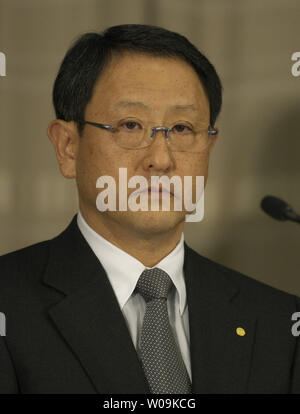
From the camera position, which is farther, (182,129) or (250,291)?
(250,291)

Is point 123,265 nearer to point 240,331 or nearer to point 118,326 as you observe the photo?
point 118,326

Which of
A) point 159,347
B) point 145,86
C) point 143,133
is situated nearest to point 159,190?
point 143,133

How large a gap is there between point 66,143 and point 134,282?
0.39 meters

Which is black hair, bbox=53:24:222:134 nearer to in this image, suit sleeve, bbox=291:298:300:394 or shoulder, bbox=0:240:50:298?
shoulder, bbox=0:240:50:298

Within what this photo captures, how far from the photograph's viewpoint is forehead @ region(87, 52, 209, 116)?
5.10 feet

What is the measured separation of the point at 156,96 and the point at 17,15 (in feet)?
2.20

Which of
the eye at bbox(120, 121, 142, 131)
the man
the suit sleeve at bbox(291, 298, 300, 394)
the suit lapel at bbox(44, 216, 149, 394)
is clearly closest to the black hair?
the man

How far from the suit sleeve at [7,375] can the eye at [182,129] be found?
0.61m

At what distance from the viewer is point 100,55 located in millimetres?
1633

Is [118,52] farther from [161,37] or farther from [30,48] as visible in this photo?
[30,48]

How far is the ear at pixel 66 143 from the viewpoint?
1.67m

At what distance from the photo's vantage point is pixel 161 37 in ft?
5.34

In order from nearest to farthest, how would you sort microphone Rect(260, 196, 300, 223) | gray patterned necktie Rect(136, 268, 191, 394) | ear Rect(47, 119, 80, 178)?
microphone Rect(260, 196, 300, 223) < gray patterned necktie Rect(136, 268, 191, 394) < ear Rect(47, 119, 80, 178)
